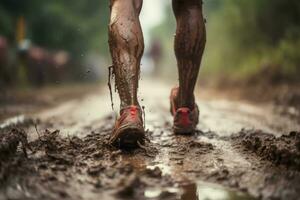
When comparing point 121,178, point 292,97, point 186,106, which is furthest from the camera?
point 292,97

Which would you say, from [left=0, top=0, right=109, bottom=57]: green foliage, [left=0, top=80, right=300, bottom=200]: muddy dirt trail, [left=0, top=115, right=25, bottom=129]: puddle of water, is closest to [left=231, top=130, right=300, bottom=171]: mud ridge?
[left=0, top=80, right=300, bottom=200]: muddy dirt trail

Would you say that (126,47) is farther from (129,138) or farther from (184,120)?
(184,120)

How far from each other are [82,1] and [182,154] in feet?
55.9

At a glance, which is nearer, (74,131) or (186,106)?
(186,106)

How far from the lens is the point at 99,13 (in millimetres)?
19734

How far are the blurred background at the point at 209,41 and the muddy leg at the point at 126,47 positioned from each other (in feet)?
2.72

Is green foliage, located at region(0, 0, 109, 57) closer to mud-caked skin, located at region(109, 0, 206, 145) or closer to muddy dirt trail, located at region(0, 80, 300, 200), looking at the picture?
mud-caked skin, located at region(109, 0, 206, 145)

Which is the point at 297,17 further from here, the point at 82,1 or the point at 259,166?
the point at 82,1

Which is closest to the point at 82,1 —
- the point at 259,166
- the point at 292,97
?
the point at 292,97

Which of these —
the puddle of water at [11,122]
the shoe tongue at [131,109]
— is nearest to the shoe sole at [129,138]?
the shoe tongue at [131,109]

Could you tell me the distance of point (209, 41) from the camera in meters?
15.5

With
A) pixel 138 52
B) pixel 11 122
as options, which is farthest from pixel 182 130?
pixel 11 122

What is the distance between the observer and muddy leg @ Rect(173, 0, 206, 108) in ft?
9.57

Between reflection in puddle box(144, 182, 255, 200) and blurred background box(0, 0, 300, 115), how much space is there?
1.70m
